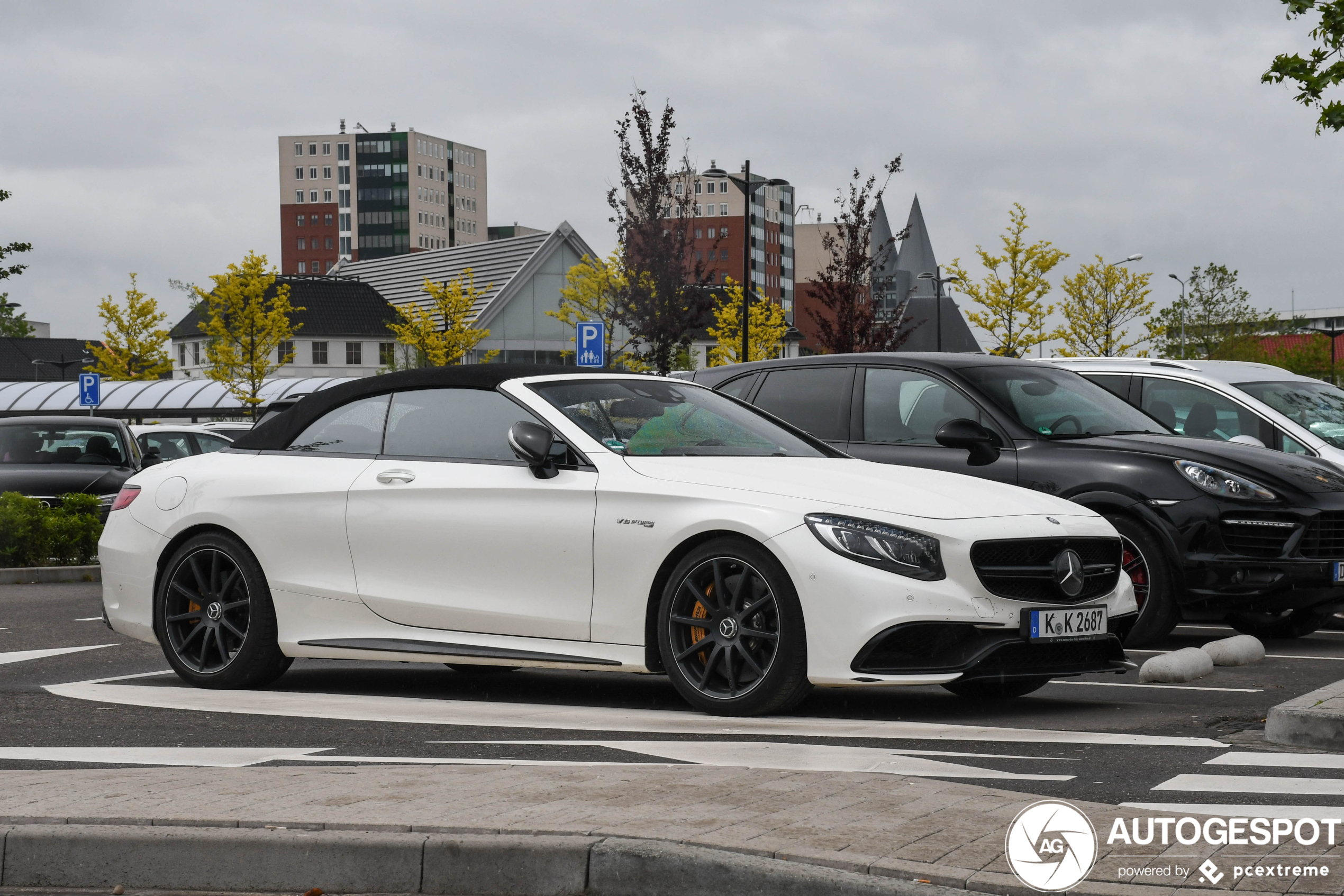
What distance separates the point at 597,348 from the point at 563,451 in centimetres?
1604

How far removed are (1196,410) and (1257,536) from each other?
8.64ft

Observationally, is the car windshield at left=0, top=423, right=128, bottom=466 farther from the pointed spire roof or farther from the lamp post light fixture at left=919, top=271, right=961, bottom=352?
the pointed spire roof

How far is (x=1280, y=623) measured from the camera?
10.5m

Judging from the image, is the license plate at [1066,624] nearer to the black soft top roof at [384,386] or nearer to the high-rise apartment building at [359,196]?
the black soft top roof at [384,386]

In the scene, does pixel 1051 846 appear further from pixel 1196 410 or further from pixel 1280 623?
pixel 1196 410

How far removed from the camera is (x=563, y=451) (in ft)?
24.6

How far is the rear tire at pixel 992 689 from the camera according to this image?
7754 millimetres

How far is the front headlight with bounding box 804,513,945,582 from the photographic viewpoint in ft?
21.8

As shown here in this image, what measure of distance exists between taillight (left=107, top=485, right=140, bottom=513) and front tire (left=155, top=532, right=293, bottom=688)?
531mm

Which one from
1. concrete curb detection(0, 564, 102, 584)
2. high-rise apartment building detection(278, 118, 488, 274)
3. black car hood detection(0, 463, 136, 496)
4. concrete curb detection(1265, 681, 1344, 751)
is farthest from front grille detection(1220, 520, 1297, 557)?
high-rise apartment building detection(278, 118, 488, 274)

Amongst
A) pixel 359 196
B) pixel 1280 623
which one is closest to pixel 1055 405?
pixel 1280 623

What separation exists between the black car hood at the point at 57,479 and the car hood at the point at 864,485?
13.3 meters

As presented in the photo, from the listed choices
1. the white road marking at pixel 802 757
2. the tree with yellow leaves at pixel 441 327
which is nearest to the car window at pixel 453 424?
the white road marking at pixel 802 757

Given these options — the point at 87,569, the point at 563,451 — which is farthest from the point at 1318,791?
the point at 87,569
